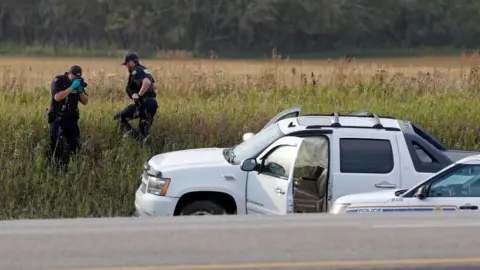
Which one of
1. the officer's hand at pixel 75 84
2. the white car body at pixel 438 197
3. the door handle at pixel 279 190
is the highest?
the officer's hand at pixel 75 84

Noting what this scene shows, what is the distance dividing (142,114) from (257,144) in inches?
162

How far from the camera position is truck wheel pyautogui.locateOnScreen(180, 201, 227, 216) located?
35.4 ft

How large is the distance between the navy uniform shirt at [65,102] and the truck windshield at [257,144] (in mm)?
3563

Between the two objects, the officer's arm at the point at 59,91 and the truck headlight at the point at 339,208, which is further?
the officer's arm at the point at 59,91

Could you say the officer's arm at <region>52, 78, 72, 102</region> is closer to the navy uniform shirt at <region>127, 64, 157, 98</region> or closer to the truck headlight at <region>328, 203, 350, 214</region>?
the navy uniform shirt at <region>127, 64, 157, 98</region>

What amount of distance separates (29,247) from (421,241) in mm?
3614

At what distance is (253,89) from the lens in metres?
→ 19.3

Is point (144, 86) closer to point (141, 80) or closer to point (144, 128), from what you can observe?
point (141, 80)

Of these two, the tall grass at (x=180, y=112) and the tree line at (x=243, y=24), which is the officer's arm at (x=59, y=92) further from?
the tree line at (x=243, y=24)

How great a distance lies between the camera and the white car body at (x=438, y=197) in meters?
9.77

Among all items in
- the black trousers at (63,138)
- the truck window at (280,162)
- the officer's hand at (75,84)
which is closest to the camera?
the truck window at (280,162)

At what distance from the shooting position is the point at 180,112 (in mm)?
16500

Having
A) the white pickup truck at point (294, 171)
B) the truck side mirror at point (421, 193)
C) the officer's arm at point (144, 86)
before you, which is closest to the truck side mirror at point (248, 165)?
the white pickup truck at point (294, 171)

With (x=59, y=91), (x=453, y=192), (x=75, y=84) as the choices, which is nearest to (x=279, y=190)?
(x=453, y=192)
